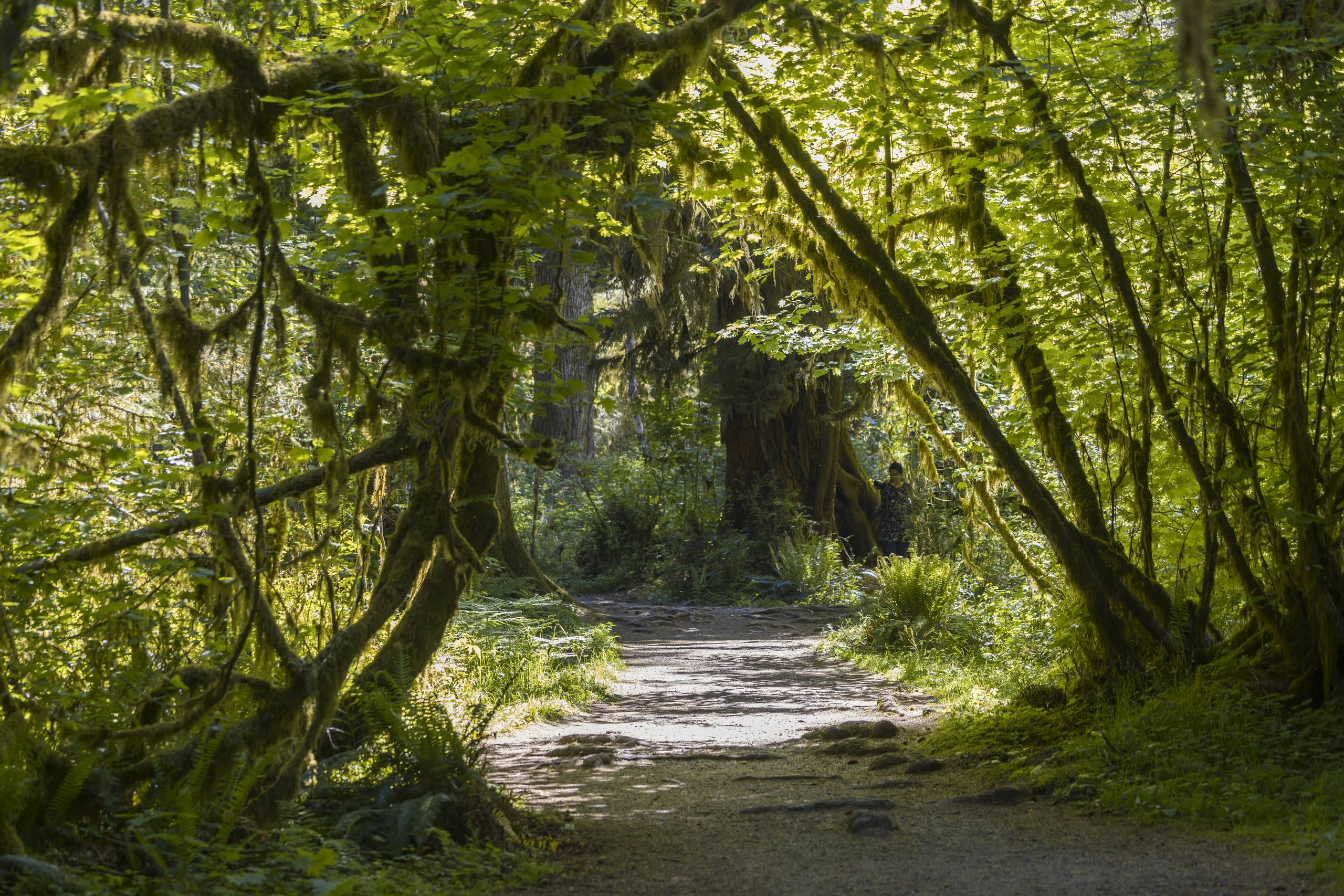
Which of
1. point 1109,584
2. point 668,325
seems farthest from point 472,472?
point 668,325

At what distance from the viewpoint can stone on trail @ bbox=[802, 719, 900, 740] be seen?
746cm

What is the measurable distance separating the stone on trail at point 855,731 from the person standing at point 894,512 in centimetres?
1110

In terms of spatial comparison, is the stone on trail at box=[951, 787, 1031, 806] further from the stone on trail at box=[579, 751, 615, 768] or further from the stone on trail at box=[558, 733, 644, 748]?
the stone on trail at box=[558, 733, 644, 748]

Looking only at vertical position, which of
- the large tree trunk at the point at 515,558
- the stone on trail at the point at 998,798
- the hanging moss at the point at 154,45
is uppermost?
the hanging moss at the point at 154,45

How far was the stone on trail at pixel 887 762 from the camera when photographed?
657 centimetres

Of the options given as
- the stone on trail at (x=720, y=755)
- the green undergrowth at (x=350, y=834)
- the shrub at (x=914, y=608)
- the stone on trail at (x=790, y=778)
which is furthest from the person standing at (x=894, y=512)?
the green undergrowth at (x=350, y=834)

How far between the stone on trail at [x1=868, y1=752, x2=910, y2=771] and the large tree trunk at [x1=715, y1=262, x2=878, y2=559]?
11.5 meters

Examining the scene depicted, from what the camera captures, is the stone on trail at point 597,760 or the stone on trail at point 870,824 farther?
the stone on trail at point 597,760

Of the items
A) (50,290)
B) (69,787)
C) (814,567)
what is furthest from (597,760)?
(814,567)

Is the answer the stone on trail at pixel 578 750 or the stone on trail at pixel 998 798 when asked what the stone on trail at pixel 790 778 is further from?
the stone on trail at pixel 578 750

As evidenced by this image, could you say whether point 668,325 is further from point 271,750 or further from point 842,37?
point 271,750

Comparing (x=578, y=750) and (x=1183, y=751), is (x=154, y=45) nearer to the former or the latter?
(x=578, y=750)

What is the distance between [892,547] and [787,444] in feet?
9.12

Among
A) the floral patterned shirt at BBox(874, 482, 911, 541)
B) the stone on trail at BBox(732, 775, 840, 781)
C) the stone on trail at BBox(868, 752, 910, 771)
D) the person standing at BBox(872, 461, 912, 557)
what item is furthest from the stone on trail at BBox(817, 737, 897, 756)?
the floral patterned shirt at BBox(874, 482, 911, 541)
